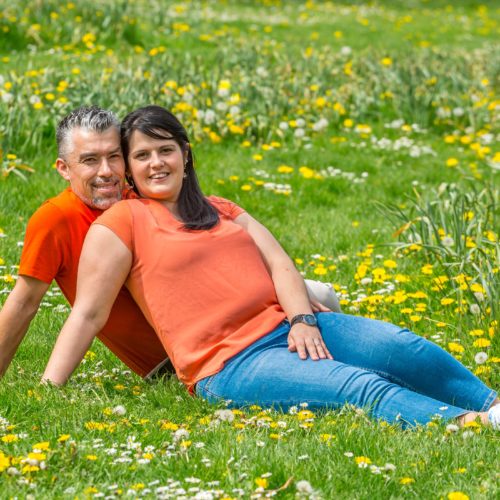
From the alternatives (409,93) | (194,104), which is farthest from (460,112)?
(194,104)

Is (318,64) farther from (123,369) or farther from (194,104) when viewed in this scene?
(123,369)

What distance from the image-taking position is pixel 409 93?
8.89 meters

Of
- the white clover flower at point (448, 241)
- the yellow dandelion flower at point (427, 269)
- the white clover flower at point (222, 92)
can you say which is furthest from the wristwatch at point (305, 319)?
the white clover flower at point (222, 92)

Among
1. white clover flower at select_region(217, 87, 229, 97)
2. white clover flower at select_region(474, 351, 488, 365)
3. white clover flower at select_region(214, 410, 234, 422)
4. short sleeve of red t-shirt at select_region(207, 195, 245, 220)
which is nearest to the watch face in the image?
white clover flower at select_region(214, 410, 234, 422)

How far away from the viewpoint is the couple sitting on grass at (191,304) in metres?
3.58

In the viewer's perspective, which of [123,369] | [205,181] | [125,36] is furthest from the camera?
[125,36]

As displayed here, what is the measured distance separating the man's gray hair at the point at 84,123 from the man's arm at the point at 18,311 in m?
0.53

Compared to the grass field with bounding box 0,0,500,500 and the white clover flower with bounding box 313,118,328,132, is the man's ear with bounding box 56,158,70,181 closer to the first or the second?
the grass field with bounding box 0,0,500,500

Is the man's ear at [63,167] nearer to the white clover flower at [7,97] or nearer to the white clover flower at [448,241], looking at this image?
the white clover flower at [448,241]

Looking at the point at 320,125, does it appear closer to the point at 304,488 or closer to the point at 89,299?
the point at 89,299

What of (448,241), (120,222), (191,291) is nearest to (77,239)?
(120,222)

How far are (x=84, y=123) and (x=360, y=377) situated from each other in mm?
1435

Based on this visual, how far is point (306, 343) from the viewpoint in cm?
364

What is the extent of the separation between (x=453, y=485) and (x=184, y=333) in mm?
1201
